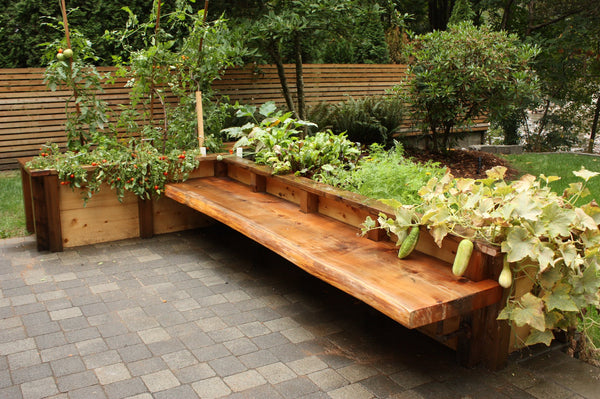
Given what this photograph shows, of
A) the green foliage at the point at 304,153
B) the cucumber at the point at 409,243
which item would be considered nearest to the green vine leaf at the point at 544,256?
the cucumber at the point at 409,243

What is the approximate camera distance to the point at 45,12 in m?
8.89

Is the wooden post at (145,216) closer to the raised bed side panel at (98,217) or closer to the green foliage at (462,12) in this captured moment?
the raised bed side panel at (98,217)

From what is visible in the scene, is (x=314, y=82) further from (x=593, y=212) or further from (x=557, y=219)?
(x=557, y=219)

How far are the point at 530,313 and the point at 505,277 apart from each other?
0.61ft

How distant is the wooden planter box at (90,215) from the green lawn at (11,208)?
0.21 metres

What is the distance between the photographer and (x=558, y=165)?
8.66 metres

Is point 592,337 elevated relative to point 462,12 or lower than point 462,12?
lower

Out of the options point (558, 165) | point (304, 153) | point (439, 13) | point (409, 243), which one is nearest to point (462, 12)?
Result: point (439, 13)

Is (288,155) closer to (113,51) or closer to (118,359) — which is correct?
(118,359)

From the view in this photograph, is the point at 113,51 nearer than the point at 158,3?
No

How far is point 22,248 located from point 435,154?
6337 millimetres

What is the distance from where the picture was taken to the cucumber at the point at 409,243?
289 cm

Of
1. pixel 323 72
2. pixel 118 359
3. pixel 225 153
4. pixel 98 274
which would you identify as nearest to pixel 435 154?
pixel 323 72

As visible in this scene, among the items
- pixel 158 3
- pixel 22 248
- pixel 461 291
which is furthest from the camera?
pixel 158 3
